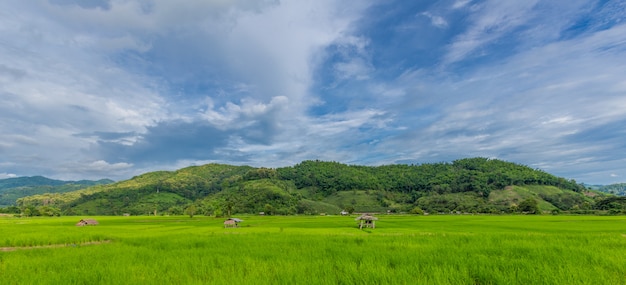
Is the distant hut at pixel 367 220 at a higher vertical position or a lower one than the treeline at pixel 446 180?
lower

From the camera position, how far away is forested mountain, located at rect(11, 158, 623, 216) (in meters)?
121

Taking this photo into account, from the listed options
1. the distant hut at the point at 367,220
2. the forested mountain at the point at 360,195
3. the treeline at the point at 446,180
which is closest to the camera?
the distant hut at the point at 367,220

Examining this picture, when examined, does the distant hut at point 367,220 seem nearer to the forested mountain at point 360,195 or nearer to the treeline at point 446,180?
the forested mountain at point 360,195

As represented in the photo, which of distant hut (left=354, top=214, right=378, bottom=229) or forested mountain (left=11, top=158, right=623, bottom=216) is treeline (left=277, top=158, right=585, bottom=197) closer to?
forested mountain (left=11, top=158, right=623, bottom=216)

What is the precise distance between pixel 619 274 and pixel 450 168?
686 feet

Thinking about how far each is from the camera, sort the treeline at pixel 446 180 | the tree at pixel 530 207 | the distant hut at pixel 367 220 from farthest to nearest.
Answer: the treeline at pixel 446 180
the tree at pixel 530 207
the distant hut at pixel 367 220

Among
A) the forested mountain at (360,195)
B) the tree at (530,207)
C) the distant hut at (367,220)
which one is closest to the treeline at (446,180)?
the forested mountain at (360,195)

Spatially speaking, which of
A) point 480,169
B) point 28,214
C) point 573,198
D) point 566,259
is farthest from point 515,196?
point 28,214

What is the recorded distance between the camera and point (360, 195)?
6211 inches

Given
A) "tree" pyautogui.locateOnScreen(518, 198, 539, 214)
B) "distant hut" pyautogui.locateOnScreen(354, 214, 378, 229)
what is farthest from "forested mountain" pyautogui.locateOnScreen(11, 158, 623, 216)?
"distant hut" pyautogui.locateOnScreen(354, 214, 378, 229)

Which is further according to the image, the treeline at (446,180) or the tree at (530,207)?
the treeline at (446,180)

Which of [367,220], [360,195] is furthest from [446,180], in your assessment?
[367,220]

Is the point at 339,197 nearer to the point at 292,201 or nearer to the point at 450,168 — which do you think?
the point at 292,201

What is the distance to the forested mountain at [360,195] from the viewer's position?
120938mm
